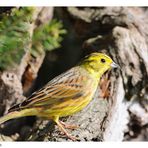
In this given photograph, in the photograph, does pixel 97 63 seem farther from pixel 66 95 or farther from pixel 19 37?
pixel 19 37

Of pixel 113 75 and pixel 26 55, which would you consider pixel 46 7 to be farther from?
pixel 113 75

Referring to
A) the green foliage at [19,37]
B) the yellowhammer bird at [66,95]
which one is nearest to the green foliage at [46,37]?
the green foliage at [19,37]

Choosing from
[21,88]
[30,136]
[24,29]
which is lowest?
[30,136]

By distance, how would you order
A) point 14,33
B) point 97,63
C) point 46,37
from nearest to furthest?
point 14,33
point 97,63
point 46,37

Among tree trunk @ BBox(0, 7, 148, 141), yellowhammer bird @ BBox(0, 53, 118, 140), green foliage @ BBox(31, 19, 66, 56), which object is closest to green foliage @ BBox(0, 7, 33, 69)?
green foliage @ BBox(31, 19, 66, 56)

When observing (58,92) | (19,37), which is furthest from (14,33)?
(58,92)
